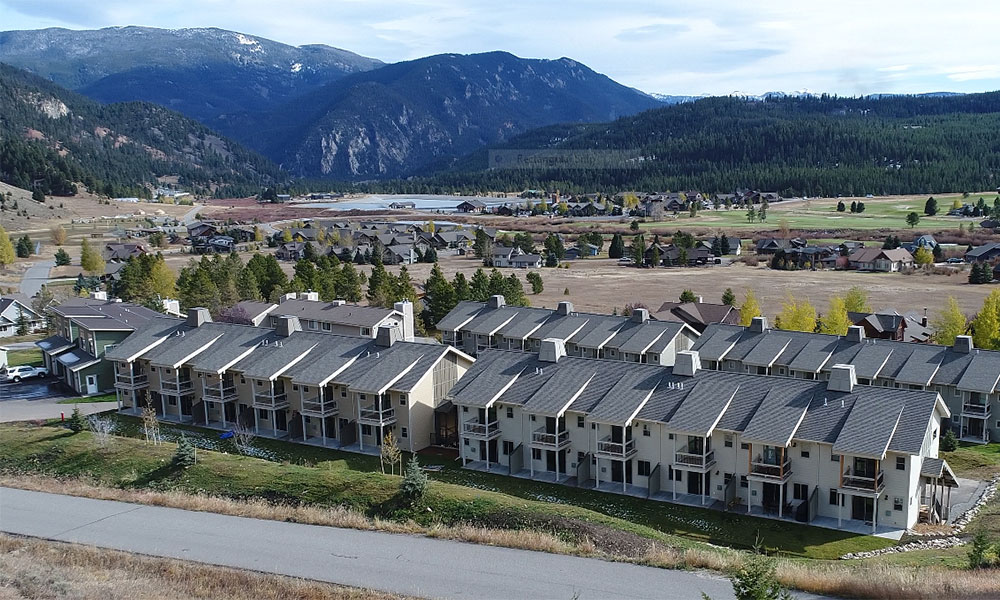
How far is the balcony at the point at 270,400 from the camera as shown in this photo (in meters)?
39.1

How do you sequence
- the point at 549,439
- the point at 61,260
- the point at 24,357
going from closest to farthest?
1. the point at 549,439
2. the point at 24,357
3. the point at 61,260

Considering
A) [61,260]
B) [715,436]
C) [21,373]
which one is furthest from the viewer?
[61,260]

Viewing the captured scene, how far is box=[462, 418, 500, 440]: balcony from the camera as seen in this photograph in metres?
34.6

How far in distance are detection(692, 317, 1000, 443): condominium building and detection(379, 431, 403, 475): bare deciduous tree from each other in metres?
19.8

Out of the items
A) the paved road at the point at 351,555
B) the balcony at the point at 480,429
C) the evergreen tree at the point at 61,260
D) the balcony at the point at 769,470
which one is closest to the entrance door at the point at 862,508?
the balcony at the point at 769,470

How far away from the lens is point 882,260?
105 metres

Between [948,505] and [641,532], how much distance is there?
45.3 feet

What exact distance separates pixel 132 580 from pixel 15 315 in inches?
2252

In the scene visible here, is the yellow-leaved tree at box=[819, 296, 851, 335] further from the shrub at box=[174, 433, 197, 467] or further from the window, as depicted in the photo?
the shrub at box=[174, 433, 197, 467]

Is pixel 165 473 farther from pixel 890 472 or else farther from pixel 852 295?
pixel 852 295

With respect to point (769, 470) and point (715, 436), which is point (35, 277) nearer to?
point (715, 436)

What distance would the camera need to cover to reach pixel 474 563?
20781 millimetres

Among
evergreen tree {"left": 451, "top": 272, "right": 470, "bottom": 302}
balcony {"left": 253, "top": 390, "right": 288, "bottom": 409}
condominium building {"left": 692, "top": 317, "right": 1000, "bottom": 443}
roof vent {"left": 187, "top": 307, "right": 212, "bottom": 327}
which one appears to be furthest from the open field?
balcony {"left": 253, "top": 390, "right": 288, "bottom": 409}

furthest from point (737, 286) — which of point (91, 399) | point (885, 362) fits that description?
point (91, 399)
